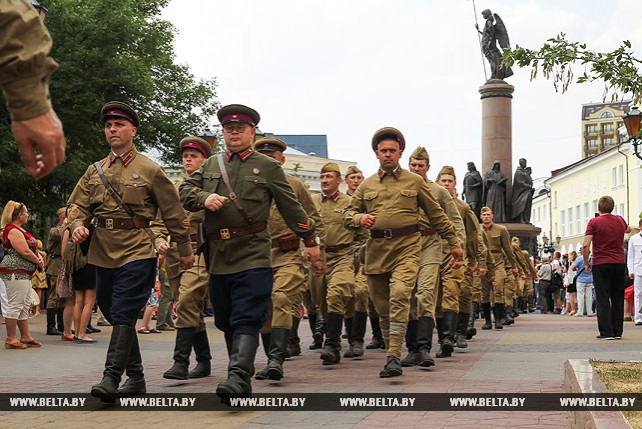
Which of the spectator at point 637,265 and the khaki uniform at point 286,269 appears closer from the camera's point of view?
the khaki uniform at point 286,269

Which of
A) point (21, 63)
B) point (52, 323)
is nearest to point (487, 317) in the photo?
point (52, 323)

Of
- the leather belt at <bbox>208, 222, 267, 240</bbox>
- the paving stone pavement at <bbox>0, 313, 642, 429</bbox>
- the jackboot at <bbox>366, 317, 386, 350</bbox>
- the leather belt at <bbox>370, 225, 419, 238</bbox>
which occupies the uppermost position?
the leather belt at <bbox>370, 225, 419, 238</bbox>

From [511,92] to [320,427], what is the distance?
29.2 metres

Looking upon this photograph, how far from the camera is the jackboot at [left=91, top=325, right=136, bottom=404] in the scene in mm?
6836

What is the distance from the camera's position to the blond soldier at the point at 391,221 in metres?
9.09

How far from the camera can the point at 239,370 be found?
6742 mm

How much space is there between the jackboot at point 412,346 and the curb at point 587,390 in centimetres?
259

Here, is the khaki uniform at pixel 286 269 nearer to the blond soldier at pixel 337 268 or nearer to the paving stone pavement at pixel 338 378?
the paving stone pavement at pixel 338 378

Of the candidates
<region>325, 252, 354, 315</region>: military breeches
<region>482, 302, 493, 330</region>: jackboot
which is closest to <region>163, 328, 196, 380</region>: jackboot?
<region>325, 252, 354, 315</region>: military breeches

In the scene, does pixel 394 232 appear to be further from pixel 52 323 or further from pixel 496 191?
pixel 496 191

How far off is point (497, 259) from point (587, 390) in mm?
12944

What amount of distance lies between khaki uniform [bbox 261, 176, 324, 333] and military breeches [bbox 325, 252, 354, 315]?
131cm

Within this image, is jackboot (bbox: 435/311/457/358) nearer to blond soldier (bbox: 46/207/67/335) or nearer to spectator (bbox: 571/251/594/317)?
blond soldier (bbox: 46/207/67/335)

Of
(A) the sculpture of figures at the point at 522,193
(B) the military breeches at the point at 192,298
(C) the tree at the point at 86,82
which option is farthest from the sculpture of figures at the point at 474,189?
(B) the military breeches at the point at 192,298
